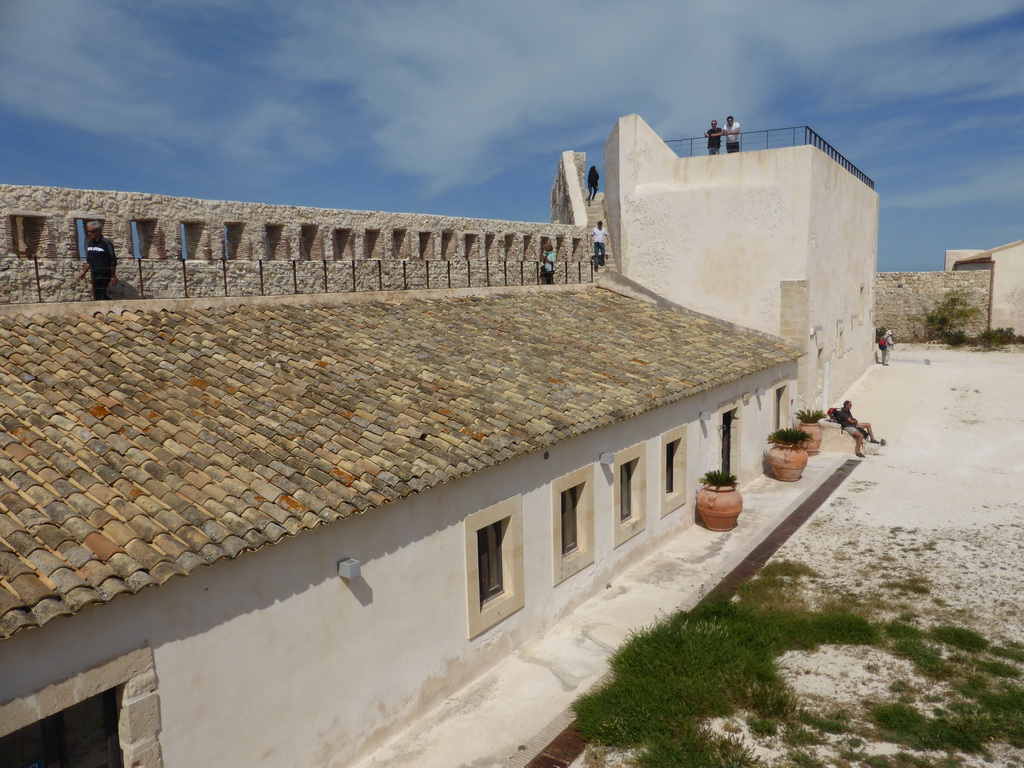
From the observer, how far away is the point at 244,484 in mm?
6172

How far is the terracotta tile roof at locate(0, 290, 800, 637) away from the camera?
5.09 metres

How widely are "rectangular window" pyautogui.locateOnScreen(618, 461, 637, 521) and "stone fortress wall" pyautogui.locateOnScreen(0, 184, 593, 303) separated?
5.66 metres

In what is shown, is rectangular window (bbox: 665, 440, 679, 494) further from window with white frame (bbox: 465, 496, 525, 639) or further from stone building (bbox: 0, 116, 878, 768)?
window with white frame (bbox: 465, 496, 525, 639)

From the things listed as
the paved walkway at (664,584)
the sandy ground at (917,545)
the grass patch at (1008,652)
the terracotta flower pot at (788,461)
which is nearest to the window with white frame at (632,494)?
the paved walkway at (664,584)

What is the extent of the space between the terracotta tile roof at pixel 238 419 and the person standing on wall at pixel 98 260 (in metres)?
0.77

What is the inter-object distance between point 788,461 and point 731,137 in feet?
29.6

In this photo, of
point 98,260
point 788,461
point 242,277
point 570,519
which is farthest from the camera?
point 788,461

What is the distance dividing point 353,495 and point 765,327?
1517cm

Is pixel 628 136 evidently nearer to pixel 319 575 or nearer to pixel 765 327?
pixel 765 327

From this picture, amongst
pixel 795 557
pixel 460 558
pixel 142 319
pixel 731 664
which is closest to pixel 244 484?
pixel 460 558

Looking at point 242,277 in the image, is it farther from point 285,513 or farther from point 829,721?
point 829,721

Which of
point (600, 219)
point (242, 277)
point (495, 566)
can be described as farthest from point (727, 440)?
point (242, 277)

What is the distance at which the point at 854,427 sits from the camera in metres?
18.3

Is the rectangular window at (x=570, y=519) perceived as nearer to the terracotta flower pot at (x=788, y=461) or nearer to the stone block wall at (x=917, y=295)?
the terracotta flower pot at (x=788, y=461)
